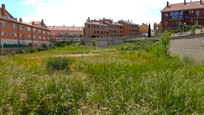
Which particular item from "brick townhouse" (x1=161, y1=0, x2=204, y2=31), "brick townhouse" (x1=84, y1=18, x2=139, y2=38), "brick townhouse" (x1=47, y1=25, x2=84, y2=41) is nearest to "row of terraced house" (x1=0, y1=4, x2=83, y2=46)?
"brick townhouse" (x1=47, y1=25, x2=84, y2=41)

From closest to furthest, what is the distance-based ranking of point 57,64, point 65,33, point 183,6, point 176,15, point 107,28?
point 57,64 < point 176,15 < point 183,6 < point 65,33 < point 107,28

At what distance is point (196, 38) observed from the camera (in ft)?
42.9

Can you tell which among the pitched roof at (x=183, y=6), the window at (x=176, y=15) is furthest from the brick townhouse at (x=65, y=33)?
the window at (x=176, y=15)

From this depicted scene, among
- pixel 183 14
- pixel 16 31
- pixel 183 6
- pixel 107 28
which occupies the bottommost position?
pixel 16 31

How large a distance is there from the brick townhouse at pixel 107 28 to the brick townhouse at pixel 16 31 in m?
21.6

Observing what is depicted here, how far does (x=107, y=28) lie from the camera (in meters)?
77.9

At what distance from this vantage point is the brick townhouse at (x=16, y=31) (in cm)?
3816

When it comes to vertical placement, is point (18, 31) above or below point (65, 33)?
below

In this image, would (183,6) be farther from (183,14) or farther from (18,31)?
(18,31)

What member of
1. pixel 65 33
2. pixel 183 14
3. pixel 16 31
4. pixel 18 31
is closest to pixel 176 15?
pixel 183 14

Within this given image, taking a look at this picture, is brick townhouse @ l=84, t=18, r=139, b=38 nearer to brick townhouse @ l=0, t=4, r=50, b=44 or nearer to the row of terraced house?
the row of terraced house

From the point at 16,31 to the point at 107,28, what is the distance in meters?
43.6

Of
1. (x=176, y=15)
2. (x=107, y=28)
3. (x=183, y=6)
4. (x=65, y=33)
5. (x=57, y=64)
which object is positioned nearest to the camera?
(x=57, y=64)

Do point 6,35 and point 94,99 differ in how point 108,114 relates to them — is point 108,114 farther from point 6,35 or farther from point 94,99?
point 6,35
